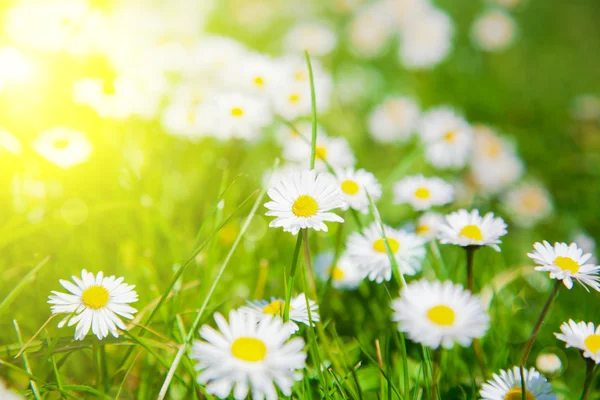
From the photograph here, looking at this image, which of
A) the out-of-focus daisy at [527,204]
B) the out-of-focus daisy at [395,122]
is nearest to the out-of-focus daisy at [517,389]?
the out-of-focus daisy at [527,204]

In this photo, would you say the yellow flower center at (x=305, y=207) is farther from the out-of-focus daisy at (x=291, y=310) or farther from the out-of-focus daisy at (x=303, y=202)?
the out-of-focus daisy at (x=291, y=310)

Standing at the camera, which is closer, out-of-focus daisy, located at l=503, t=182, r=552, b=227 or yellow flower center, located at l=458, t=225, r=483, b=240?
yellow flower center, located at l=458, t=225, r=483, b=240

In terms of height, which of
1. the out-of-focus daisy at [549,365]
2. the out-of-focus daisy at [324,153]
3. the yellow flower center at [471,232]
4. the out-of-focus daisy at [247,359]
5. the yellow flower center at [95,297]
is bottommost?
the out-of-focus daisy at [247,359]

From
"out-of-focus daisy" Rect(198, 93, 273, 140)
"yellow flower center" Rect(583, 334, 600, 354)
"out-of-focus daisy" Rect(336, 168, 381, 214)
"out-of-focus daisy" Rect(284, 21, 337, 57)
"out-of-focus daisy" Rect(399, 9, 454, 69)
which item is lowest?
"yellow flower center" Rect(583, 334, 600, 354)

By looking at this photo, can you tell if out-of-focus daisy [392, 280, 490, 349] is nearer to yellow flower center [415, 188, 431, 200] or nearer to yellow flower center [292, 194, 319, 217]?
yellow flower center [292, 194, 319, 217]

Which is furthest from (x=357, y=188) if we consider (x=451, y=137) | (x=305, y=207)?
(x=451, y=137)

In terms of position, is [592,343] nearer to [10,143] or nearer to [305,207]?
[305,207]

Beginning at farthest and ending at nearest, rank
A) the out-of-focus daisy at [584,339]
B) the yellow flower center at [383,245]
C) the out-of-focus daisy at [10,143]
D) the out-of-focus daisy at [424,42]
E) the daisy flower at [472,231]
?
the out-of-focus daisy at [424,42] < the out-of-focus daisy at [10,143] < the yellow flower center at [383,245] < the daisy flower at [472,231] < the out-of-focus daisy at [584,339]

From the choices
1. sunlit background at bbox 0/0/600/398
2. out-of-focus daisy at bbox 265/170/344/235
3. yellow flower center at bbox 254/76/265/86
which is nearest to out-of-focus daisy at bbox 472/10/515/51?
sunlit background at bbox 0/0/600/398
